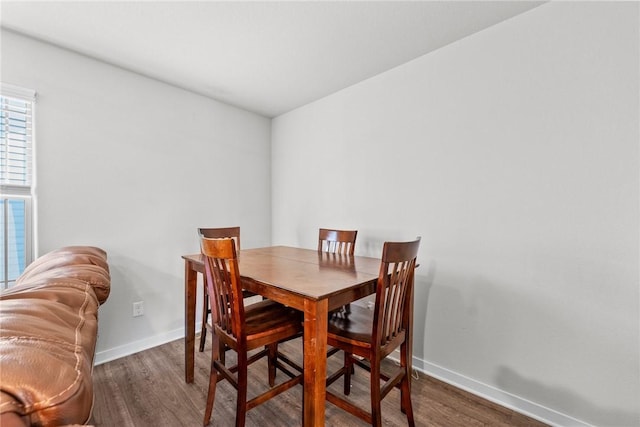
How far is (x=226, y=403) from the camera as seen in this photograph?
181 centimetres

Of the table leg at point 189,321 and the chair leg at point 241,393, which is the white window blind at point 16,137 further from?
the chair leg at point 241,393

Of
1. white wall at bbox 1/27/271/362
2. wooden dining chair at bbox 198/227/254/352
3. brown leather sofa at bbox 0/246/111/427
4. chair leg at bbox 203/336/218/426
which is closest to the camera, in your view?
brown leather sofa at bbox 0/246/111/427

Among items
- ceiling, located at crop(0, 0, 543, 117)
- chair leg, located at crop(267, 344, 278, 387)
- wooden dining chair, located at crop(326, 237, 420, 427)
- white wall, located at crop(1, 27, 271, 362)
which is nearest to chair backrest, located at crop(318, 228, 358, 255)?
wooden dining chair, located at crop(326, 237, 420, 427)

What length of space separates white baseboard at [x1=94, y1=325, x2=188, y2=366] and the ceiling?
2355 millimetres

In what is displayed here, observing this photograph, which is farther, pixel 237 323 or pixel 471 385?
pixel 471 385

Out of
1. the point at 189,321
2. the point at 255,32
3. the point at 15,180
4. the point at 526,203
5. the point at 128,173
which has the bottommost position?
the point at 189,321

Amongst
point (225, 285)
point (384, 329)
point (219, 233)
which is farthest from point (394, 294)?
point (219, 233)

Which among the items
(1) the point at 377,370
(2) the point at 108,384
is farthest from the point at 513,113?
(2) the point at 108,384

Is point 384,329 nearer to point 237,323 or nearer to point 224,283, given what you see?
point 237,323

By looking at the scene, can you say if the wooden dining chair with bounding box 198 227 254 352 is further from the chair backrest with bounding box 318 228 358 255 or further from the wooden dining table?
the chair backrest with bounding box 318 228 358 255

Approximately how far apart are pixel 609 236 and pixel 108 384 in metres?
3.22

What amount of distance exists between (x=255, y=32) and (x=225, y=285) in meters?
1.67

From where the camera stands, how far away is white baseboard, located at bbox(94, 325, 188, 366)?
7.47ft

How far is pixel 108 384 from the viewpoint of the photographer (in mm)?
1991
